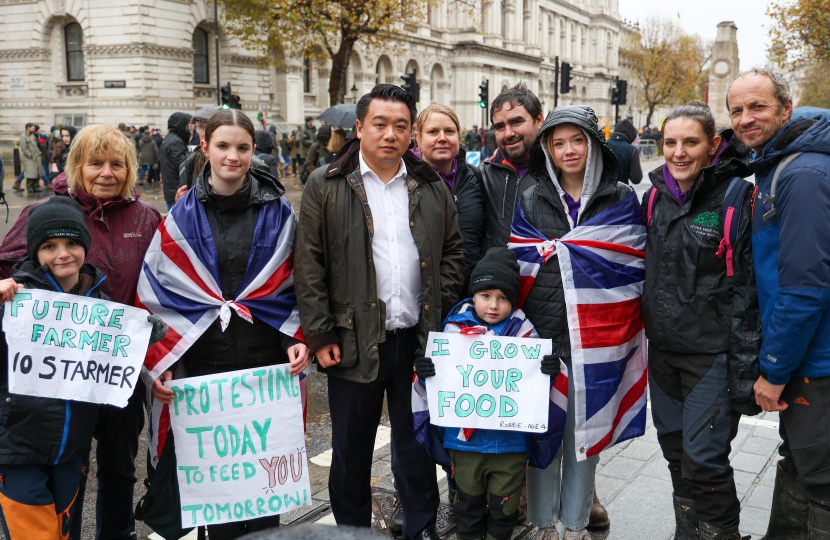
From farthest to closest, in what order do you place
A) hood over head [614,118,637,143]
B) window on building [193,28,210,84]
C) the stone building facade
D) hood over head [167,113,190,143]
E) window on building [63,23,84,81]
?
1. window on building [193,28,210,84]
2. window on building [63,23,84,81]
3. the stone building facade
4. hood over head [614,118,637,143]
5. hood over head [167,113,190,143]

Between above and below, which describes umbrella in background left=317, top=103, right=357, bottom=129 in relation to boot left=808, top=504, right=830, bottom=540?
above

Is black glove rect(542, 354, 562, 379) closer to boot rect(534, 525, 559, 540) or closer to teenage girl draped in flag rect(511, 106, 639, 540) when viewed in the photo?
teenage girl draped in flag rect(511, 106, 639, 540)

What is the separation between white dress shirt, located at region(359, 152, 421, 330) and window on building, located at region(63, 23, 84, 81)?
31410 mm

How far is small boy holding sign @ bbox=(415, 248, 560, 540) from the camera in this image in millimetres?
3258

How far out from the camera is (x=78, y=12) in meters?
29.2

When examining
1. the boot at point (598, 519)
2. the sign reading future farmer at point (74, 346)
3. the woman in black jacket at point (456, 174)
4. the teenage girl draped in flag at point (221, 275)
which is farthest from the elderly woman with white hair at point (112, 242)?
the boot at point (598, 519)

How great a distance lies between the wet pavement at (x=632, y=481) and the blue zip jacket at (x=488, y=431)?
646 mm

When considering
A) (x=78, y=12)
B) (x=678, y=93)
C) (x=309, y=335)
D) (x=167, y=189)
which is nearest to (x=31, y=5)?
(x=78, y=12)

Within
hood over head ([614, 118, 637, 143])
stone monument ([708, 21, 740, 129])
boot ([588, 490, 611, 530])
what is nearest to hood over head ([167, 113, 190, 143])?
hood over head ([614, 118, 637, 143])

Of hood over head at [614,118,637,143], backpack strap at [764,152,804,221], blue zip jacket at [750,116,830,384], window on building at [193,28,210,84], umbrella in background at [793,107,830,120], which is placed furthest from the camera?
window on building at [193,28,210,84]

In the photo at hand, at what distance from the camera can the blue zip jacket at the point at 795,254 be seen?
2.79 m

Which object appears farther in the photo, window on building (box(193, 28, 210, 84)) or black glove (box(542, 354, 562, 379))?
window on building (box(193, 28, 210, 84))

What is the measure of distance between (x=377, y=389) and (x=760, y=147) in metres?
2.04

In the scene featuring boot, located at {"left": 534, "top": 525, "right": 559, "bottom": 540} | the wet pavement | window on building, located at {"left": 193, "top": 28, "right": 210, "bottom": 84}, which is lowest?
the wet pavement
